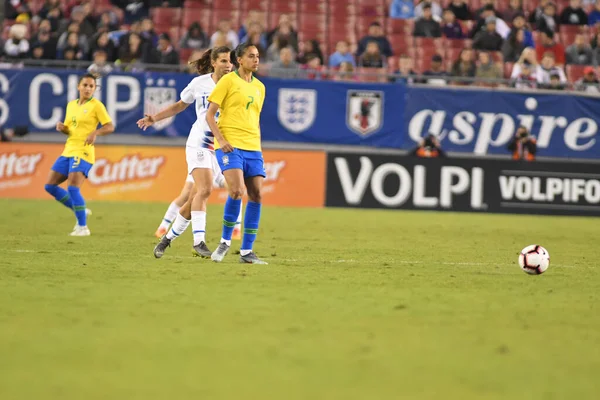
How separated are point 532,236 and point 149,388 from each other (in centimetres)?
1232

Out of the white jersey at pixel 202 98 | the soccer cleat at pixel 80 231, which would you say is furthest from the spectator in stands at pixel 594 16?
the white jersey at pixel 202 98

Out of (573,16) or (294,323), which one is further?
(573,16)

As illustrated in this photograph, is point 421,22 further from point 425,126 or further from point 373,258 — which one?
point 373,258

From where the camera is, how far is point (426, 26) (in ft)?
82.7

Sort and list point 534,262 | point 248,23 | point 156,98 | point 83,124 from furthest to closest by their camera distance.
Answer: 1. point 248,23
2. point 156,98
3. point 83,124
4. point 534,262

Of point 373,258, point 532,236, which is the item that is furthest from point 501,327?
point 532,236

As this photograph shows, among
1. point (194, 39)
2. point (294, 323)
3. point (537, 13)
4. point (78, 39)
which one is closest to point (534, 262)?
point (294, 323)

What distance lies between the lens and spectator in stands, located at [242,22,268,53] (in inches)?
904

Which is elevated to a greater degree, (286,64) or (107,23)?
(107,23)

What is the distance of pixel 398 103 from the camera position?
893 inches

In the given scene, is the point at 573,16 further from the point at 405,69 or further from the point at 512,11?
the point at 405,69

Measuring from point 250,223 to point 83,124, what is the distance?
470cm

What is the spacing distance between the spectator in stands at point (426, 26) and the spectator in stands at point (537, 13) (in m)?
2.64

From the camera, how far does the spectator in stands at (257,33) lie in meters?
23.0
